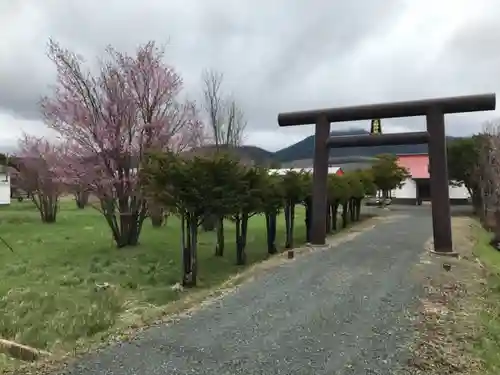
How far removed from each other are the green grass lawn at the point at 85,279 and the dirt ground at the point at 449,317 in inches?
130

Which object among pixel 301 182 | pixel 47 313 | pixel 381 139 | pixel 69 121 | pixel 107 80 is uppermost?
pixel 107 80

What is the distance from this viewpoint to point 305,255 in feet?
33.7

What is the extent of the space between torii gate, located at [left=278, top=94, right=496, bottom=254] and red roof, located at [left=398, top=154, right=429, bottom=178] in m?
28.9

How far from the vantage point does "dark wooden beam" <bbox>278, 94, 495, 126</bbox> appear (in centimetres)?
1016

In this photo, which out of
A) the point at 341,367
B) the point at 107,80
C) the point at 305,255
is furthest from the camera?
the point at 107,80

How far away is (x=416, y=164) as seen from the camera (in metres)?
43.3

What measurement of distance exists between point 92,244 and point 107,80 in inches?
179

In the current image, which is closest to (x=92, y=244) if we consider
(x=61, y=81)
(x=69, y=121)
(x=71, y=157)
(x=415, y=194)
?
(x=71, y=157)

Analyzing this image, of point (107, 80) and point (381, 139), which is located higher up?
point (107, 80)

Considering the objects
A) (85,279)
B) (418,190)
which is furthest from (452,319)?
(418,190)

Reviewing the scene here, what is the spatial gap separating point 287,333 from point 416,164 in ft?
136

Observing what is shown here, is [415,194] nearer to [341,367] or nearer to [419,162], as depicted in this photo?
[419,162]

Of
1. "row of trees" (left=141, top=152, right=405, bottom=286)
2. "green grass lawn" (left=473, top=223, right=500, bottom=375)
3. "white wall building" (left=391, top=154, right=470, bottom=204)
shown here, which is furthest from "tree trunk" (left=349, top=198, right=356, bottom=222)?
"white wall building" (left=391, top=154, right=470, bottom=204)

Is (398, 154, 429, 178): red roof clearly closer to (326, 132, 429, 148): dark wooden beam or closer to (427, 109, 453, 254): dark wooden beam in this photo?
(326, 132, 429, 148): dark wooden beam
